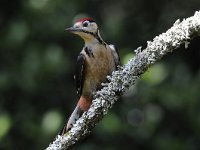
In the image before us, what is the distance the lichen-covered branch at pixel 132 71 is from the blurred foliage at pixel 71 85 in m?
2.33

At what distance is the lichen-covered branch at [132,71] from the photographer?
369 centimetres

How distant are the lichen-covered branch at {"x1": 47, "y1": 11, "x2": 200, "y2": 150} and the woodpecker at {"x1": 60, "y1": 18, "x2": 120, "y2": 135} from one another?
27.5 inches

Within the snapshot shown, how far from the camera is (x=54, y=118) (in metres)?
6.48

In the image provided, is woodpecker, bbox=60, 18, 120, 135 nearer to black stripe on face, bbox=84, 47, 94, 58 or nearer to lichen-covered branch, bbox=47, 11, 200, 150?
black stripe on face, bbox=84, 47, 94, 58

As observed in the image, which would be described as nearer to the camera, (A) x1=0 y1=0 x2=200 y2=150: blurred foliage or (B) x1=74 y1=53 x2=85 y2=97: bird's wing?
(B) x1=74 y1=53 x2=85 y2=97: bird's wing

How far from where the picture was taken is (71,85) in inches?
280

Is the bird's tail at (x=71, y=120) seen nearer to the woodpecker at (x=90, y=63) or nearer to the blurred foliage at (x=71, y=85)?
the woodpecker at (x=90, y=63)

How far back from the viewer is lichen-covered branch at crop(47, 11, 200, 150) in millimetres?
3689

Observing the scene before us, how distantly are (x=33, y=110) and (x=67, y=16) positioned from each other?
926mm

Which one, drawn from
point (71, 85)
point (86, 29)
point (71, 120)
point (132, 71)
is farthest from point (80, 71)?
point (71, 85)

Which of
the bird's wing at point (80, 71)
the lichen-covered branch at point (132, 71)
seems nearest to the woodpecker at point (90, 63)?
the bird's wing at point (80, 71)

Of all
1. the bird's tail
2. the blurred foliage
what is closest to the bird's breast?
the bird's tail

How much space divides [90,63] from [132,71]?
1.04 meters

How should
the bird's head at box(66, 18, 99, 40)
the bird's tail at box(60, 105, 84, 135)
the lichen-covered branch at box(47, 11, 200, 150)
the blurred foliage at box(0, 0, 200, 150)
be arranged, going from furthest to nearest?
the blurred foliage at box(0, 0, 200, 150)
the bird's head at box(66, 18, 99, 40)
the bird's tail at box(60, 105, 84, 135)
the lichen-covered branch at box(47, 11, 200, 150)
